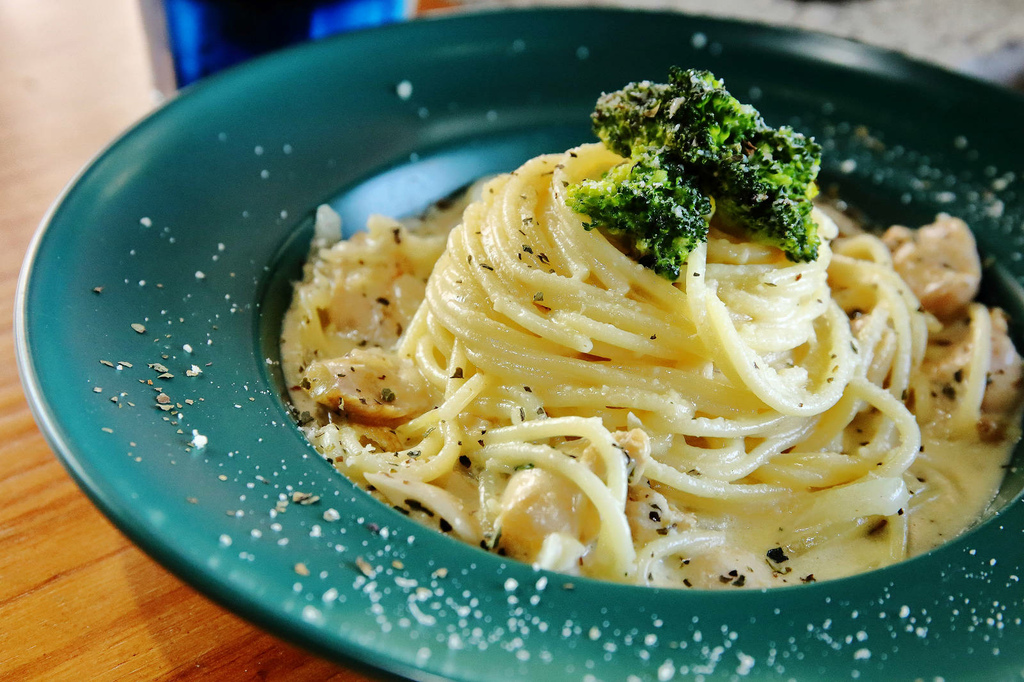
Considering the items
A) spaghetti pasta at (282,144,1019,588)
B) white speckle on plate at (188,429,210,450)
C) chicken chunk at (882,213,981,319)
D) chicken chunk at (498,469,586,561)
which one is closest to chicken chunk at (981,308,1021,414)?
spaghetti pasta at (282,144,1019,588)

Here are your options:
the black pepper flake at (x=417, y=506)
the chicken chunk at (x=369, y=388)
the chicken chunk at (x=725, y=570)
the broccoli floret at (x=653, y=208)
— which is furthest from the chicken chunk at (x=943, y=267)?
the black pepper flake at (x=417, y=506)

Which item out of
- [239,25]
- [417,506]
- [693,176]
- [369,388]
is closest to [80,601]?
[417,506]

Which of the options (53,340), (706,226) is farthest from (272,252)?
(706,226)

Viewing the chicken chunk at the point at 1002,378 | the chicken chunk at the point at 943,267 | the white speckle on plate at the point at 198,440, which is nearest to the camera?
the white speckle on plate at the point at 198,440

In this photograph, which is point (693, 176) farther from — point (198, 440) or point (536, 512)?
point (198, 440)

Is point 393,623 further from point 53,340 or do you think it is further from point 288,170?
point 288,170

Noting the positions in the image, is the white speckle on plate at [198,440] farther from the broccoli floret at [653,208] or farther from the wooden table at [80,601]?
the broccoli floret at [653,208]
